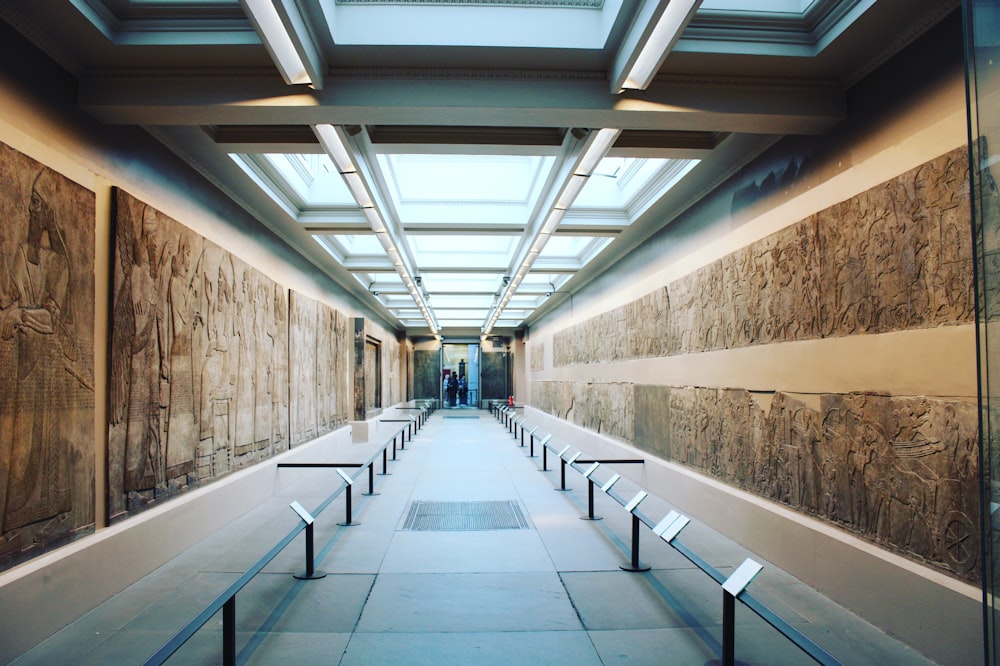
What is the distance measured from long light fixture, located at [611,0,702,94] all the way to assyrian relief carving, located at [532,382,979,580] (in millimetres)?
3146

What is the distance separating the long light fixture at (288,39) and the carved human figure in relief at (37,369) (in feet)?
6.73

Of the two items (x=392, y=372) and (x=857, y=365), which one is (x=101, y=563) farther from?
(x=392, y=372)

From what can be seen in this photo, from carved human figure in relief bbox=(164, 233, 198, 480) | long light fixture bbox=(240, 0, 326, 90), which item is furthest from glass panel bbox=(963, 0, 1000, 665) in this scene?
carved human figure in relief bbox=(164, 233, 198, 480)

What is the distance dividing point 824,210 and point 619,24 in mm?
2591

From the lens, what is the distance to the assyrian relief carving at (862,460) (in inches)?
146

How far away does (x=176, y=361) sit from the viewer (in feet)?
20.5

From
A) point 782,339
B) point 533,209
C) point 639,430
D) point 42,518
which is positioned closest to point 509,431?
point 639,430

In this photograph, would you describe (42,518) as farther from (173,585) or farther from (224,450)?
(224,450)

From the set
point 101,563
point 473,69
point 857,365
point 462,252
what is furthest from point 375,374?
point 857,365

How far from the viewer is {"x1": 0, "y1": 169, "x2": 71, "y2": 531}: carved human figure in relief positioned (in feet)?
12.9

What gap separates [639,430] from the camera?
1051 cm

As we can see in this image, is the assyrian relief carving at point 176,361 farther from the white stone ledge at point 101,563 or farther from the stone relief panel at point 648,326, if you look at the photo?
the stone relief panel at point 648,326

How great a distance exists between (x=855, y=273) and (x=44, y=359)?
6.54m

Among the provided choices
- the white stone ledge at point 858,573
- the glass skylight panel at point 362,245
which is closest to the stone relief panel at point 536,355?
the glass skylight panel at point 362,245
